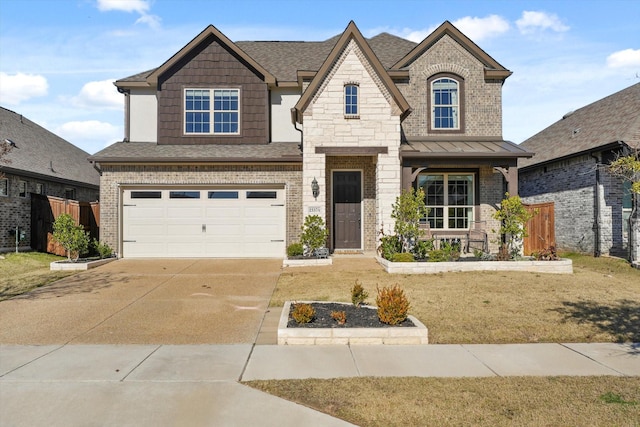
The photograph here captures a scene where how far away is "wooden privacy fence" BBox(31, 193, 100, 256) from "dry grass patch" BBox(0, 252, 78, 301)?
65cm

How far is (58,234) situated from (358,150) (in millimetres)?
10080

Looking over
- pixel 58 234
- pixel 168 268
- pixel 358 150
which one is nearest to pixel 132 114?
pixel 58 234

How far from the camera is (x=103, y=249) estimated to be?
14898 millimetres

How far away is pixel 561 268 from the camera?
40.8ft

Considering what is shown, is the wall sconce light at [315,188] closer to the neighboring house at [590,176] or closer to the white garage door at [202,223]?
the white garage door at [202,223]

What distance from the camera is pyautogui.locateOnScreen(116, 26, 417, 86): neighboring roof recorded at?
17.9 metres

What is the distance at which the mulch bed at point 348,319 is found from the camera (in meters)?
6.90

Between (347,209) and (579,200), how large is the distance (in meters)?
9.85

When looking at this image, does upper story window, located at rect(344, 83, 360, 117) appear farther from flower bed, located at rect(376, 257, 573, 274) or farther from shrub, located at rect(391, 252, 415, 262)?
flower bed, located at rect(376, 257, 573, 274)

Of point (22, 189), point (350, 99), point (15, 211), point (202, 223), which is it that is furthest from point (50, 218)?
point (350, 99)

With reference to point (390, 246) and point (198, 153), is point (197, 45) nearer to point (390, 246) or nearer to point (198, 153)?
point (198, 153)

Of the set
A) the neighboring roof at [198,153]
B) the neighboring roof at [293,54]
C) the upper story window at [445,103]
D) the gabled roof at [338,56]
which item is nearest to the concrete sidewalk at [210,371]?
the neighboring roof at [198,153]

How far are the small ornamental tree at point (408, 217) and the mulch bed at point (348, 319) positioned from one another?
226 inches

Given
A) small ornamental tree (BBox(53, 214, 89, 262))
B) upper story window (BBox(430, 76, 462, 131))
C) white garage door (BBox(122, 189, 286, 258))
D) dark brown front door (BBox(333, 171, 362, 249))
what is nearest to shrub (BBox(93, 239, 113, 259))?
white garage door (BBox(122, 189, 286, 258))
